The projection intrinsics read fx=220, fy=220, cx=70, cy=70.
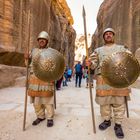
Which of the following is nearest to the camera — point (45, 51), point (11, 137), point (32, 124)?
point (11, 137)

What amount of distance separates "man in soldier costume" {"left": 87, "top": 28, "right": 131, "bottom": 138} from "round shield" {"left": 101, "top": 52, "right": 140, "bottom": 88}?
30 cm

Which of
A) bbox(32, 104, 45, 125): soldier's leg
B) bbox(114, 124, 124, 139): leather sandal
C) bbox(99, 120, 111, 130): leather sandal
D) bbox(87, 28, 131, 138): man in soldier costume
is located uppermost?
bbox(87, 28, 131, 138): man in soldier costume

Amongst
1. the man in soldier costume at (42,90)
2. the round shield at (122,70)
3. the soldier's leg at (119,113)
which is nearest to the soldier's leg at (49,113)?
the man in soldier costume at (42,90)

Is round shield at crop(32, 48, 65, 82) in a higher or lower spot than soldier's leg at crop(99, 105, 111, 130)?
higher

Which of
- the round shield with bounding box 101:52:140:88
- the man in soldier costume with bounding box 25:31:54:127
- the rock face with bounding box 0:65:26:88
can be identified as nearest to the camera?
the round shield with bounding box 101:52:140:88

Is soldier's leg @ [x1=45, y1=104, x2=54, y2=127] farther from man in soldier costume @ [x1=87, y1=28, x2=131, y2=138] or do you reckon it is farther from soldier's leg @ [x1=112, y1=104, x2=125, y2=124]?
soldier's leg @ [x1=112, y1=104, x2=125, y2=124]

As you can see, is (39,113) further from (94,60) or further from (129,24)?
(129,24)

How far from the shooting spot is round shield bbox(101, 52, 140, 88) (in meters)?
3.23

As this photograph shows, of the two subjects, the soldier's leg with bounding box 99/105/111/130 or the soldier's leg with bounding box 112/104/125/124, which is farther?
the soldier's leg with bounding box 99/105/111/130

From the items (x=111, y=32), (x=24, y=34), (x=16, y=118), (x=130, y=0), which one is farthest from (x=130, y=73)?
(x=130, y=0)

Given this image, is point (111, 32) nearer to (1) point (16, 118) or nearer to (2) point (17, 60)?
(1) point (16, 118)

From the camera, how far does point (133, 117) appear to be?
4.69 m

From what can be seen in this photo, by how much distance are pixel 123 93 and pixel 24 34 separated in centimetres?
900

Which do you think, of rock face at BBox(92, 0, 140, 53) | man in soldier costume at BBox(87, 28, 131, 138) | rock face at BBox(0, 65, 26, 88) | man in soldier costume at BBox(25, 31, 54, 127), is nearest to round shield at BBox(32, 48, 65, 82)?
man in soldier costume at BBox(25, 31, 54, 127)
